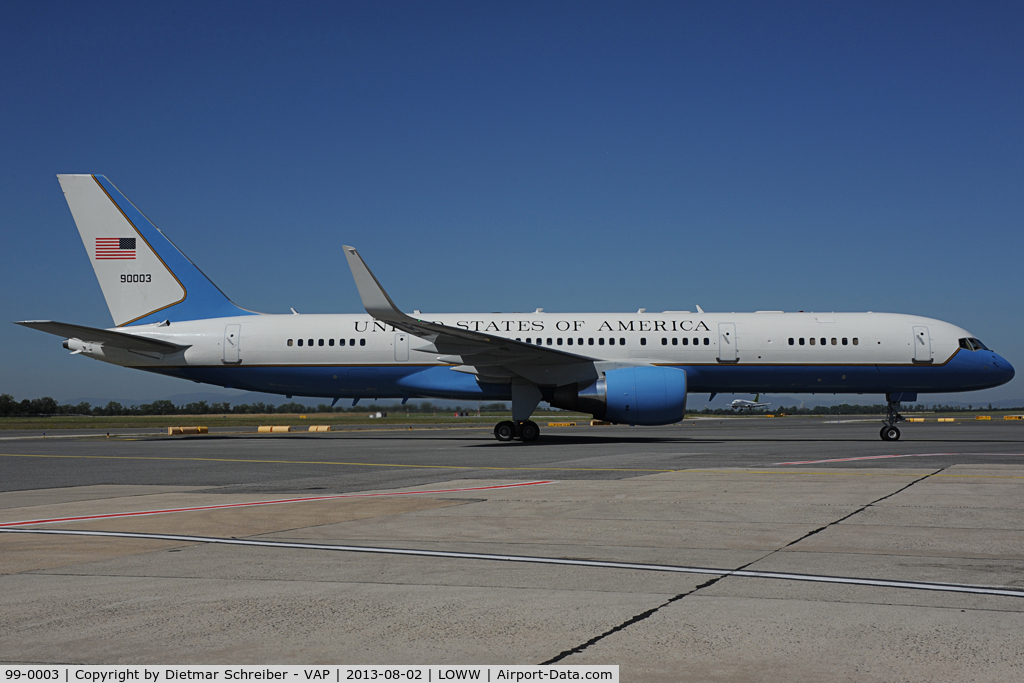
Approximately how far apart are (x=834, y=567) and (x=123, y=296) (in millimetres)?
28050

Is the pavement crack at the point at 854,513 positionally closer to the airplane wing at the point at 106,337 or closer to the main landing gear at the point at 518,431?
the main landing gear at the point at 518,431

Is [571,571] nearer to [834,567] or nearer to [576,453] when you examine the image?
[834,567]

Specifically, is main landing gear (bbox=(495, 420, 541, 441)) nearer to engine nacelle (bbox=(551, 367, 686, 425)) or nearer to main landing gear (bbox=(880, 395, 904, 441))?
engine nacelle (bbox=(551, 367, 686, 425))

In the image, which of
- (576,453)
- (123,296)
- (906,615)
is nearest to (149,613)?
(906,615)

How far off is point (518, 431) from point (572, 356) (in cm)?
311

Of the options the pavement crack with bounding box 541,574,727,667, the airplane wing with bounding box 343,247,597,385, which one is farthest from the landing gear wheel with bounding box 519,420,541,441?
the pavement crack with bounding box 541,574,727,667

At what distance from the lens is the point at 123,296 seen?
28.2 meters

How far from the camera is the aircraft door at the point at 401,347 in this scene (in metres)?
25.3

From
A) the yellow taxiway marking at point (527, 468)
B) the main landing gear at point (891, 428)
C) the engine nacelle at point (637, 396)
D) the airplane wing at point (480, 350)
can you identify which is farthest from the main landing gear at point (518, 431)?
the main landing gear at point (891, 428)

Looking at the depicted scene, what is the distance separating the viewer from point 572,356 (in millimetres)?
22562

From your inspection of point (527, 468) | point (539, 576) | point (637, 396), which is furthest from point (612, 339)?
point (539, 576)

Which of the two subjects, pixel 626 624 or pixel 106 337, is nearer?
pixel 626 624

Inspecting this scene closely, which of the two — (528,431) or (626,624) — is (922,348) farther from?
(626,624)

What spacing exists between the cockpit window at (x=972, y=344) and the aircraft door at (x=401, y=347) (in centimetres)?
1781
